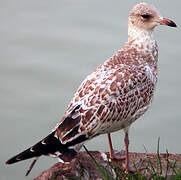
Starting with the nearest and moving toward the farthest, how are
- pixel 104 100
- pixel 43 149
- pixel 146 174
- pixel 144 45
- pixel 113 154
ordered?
pixel 43 149 → pixel 104 100 → pixel 146 174 → pixel 144 45 → pixel 113 154

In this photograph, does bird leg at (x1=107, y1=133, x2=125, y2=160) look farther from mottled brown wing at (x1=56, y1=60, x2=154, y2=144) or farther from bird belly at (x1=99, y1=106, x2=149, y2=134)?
mottled brown wing at (x1=56, y1=60, x2=154, y2=144)

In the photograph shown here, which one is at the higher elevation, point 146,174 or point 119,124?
point 119,124

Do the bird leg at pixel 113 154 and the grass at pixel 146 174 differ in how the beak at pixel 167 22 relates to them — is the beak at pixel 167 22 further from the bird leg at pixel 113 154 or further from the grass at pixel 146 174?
the bird leg at pixel 113 154

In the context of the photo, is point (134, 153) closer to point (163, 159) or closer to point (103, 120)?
point (163, 159)

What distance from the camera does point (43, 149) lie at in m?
5.21

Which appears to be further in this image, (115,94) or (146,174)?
(146,174)

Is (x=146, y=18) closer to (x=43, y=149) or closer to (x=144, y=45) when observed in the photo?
(x=144, y=45)

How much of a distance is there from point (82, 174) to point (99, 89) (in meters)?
1.10

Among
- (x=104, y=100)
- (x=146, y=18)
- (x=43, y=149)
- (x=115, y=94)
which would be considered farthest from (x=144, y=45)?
(x=43, y=149)

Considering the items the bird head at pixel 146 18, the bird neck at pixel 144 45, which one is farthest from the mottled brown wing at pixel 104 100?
the bird head at pixel 146 18

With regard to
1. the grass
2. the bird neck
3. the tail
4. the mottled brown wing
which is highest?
the bird neck

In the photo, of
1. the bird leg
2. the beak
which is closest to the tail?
the bird leg

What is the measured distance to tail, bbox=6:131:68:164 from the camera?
16.9 feet

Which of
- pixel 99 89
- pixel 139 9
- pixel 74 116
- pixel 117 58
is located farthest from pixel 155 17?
pixel 74 116
